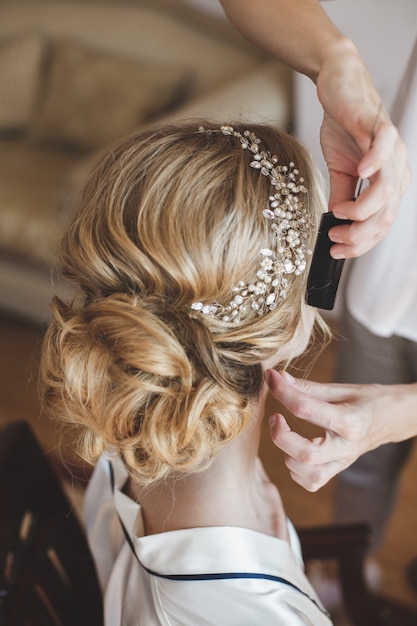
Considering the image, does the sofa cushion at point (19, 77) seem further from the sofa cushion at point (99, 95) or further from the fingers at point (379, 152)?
the fingers at point (379, 152)

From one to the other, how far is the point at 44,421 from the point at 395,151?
1.58 metres

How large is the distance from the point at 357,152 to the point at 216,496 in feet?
1.48

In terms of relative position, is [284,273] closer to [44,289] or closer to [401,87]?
[401,87]

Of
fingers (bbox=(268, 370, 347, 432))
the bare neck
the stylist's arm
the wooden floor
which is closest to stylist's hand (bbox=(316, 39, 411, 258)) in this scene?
the stylist's arm

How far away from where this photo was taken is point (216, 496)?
799mm

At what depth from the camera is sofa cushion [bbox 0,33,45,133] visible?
2598mm

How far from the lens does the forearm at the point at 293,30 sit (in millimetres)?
738

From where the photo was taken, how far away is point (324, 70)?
27.9 inches

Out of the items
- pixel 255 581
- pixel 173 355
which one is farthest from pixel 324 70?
pixel 255 581

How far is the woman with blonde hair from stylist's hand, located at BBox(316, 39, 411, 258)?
0.06m

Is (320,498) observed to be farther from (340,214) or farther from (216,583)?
(340,214)

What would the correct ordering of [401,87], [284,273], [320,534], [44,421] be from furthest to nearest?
[44,421] → [320,534] → [401,87] → [284,273]

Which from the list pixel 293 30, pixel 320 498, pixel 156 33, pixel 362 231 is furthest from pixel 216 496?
pixel 156 33

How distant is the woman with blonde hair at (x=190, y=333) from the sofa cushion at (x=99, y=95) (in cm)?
167
